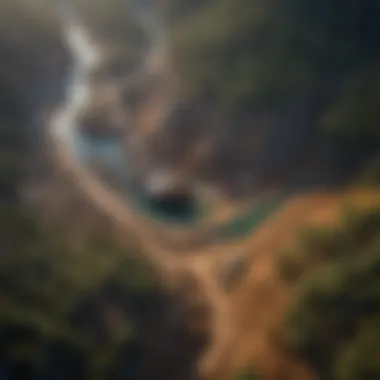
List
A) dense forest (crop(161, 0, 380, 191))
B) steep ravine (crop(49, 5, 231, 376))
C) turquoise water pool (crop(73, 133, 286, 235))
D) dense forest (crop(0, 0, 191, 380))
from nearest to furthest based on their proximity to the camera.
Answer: dense forest (crop(0, 0, 191, 380))
steep ravine (crop(49, 5, 231, 376))
turquoise water pool (crop(73, 133, 286, 235))
dense forest (crop(161, 0, 380, 191))

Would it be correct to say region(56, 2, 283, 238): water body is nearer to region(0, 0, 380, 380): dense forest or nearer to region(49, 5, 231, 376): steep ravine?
region(49, 5, 231, 376): steep ravine

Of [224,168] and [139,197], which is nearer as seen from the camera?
[139,197]

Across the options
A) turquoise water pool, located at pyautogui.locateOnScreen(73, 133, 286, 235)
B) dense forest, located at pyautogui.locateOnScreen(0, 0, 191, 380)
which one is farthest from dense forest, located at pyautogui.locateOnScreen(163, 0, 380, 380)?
dense forest, located at pyautogui.locateOnScreen(0, 0, 191, 380)

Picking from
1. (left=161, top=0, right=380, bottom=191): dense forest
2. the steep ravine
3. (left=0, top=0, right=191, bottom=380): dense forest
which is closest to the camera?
(left=0, top=0, right=191, bottom=380): dense forest

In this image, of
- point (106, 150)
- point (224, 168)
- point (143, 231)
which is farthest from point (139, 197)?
point (224, 168)

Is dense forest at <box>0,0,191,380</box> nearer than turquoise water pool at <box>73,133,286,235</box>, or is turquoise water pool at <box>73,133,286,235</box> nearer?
dense forest at <box>0,0,191,380</box>

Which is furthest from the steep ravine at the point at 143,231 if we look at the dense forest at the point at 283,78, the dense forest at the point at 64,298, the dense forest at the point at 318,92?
the dense forest at the point at 283,78

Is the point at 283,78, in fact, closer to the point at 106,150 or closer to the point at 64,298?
the point at 106,150

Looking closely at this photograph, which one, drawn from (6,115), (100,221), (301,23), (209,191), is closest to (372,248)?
(209,191)

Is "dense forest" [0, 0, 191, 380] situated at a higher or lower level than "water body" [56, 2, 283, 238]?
lower

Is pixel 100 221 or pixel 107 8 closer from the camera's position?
pixel 100 221

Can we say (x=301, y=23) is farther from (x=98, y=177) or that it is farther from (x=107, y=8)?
(x=98, y=177)
